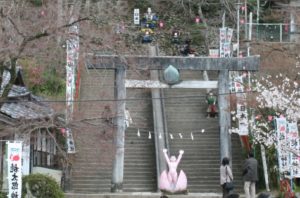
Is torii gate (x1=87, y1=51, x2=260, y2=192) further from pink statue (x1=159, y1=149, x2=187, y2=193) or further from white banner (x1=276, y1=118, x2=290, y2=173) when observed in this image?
white banner (x1=276, y1=118, x2=290, y2=173)

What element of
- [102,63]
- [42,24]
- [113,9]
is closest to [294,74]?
[102,63]

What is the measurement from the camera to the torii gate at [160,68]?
22.3 meters

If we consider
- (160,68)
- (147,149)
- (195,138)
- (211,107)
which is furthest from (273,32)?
(160,68)

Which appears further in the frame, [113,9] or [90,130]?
[113,9]

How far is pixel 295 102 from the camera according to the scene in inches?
869

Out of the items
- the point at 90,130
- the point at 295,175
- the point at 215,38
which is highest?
the point at 215,38

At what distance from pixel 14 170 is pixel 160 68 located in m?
7.40

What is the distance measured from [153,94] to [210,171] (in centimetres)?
645

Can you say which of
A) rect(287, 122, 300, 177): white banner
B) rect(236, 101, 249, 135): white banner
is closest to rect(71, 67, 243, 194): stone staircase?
rect(236, 101, 249, 135): white banner

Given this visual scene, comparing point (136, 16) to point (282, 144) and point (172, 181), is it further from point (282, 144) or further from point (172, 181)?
point (282, 144)

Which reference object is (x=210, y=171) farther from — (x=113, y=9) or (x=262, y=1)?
(x=262, y=1)

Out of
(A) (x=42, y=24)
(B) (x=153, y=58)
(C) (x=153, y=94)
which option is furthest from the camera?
(C) (x=153, y=94)

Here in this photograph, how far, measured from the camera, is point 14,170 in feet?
57.1

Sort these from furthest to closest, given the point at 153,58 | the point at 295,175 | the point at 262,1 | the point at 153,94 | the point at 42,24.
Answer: the point at 262,1, the point at 153,94, the point at 153,58, the point at 295,175, the point at 42,24
